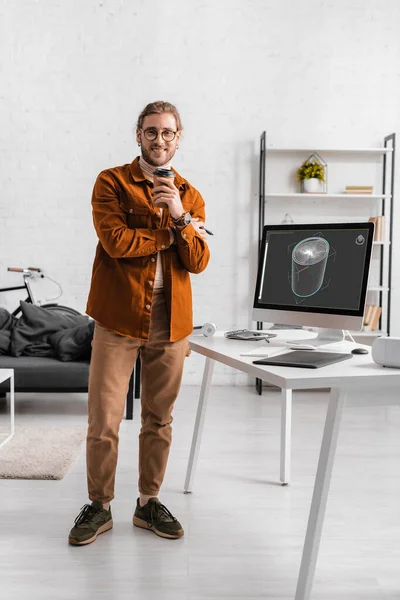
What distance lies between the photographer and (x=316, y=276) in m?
2.46

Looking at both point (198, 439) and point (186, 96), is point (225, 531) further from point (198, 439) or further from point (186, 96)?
point (186, 96)

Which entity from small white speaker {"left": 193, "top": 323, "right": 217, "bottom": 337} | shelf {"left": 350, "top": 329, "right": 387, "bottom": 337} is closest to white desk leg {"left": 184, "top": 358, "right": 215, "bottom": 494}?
small white speaker {"left": 193, "top": 323, "right": 217, "bottom": 337}

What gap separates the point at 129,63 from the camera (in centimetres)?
544

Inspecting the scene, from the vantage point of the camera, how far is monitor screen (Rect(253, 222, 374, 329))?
2.33 m

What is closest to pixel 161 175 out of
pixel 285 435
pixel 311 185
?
pixel 285 435

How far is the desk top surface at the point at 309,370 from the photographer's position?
68.9 inches

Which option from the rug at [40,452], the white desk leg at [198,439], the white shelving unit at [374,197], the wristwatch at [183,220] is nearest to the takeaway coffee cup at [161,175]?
the wristwatch at [183,220]

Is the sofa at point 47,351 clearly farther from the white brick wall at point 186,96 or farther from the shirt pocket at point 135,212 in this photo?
the shirt pocket at point 135,212

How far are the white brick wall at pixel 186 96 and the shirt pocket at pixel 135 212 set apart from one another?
3.27 meters

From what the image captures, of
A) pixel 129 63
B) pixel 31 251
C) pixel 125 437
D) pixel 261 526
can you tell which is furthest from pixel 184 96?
pixel 261 526

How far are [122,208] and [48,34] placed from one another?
3.70m

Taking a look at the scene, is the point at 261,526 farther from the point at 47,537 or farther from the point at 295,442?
the point at 295,442

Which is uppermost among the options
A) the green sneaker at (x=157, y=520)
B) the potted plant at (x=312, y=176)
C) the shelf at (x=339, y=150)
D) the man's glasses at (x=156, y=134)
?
the shelf at (x=339, y=150)

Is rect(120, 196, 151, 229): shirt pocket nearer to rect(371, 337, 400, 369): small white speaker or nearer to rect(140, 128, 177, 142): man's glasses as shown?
rect(140, 128, 177, 142): man's glasses
